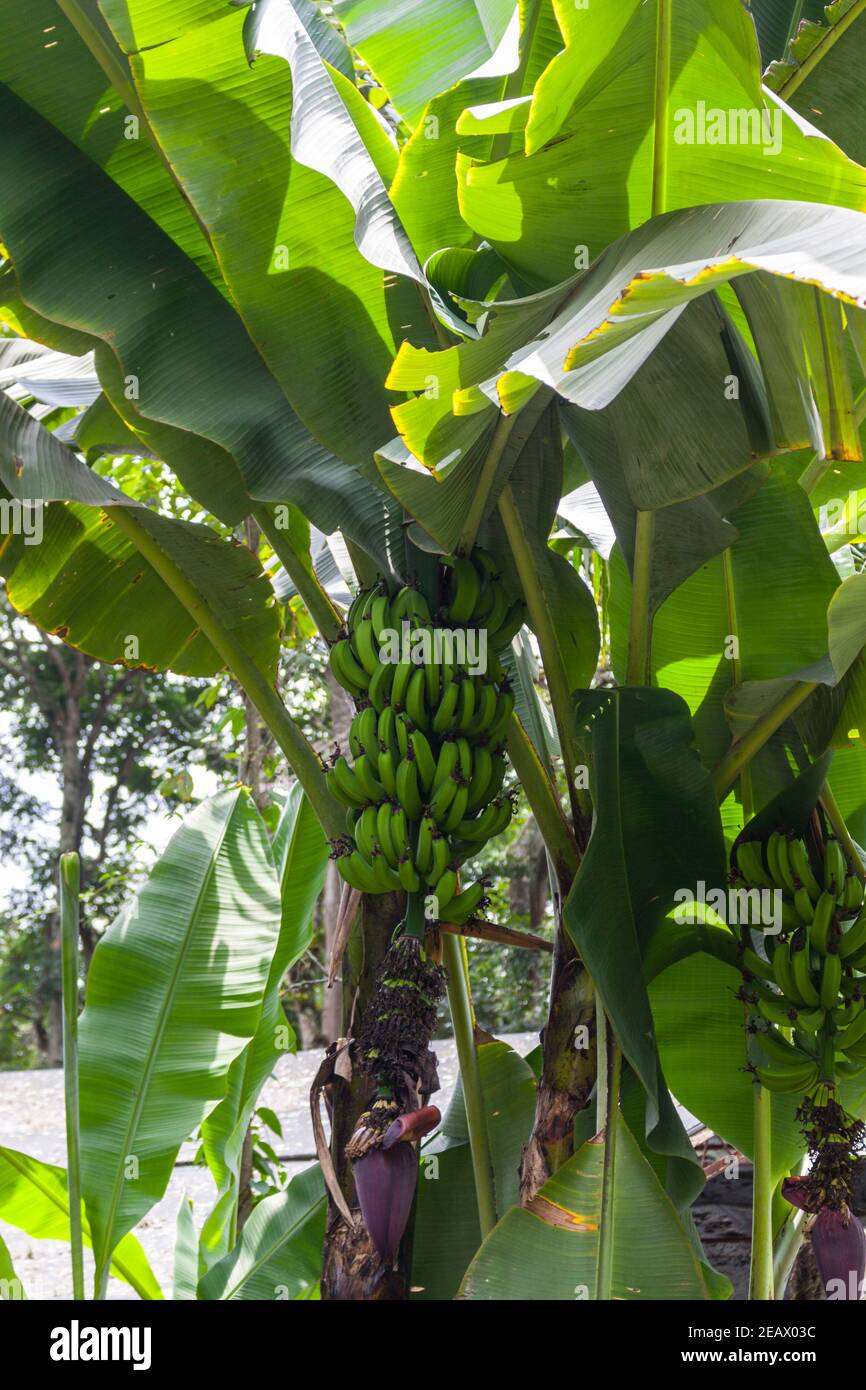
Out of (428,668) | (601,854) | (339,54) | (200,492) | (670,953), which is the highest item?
(339,54)

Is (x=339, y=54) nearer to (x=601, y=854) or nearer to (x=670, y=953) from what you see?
(x=601, y=854)

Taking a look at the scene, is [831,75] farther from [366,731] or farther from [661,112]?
[366,731]

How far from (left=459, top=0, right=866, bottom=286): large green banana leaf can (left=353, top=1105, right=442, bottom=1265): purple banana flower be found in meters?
1.27

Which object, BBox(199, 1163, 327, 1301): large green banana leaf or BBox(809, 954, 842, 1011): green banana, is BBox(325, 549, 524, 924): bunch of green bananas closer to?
BBox(809, 954, 842, 1011): green banana

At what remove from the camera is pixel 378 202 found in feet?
5.26

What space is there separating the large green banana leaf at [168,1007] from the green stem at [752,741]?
1.09 m

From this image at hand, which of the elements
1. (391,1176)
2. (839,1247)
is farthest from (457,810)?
(839,1247)

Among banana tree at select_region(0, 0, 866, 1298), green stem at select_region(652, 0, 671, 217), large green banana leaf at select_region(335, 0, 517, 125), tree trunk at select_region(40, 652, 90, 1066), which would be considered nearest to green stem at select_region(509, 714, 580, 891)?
banana tree at select_region(0, 0, 866, 1298)

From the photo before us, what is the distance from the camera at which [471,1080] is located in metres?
2.23

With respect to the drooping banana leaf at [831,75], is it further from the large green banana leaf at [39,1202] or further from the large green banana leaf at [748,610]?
the large green banana leaf at [39,1202]

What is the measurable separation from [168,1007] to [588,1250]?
3.97 feet

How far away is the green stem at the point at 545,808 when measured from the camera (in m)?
2.05

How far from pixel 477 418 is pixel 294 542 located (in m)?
0.93
